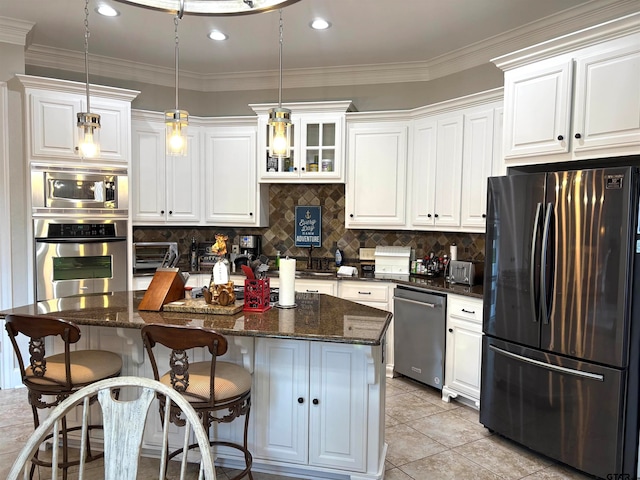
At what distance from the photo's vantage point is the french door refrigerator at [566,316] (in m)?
2.33

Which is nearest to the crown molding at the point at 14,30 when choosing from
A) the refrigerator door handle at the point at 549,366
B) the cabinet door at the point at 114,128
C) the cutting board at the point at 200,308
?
the cabinet door at the point at 114,128

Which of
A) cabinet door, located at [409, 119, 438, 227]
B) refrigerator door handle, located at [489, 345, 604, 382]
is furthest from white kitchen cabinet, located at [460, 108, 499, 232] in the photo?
refrigerator door handle, located at [489, 345, 604, 382]

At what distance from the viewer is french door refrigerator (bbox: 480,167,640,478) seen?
2334 millimetres

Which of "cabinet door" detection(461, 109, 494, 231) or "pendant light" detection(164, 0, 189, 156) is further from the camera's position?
"cabinet door" detection(461, 109, 494, 231)

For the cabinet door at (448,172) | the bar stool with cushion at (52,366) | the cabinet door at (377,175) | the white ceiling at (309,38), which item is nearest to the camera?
the bar stool with cushion at (52,366)

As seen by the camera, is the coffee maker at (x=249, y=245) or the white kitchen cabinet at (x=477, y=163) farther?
the coffee maker at (x=249, y=245)

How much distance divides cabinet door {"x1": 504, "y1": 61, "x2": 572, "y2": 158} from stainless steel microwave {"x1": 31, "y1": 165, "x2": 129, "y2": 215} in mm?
3186

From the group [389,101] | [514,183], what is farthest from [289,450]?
[389,101]

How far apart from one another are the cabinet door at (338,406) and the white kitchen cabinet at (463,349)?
1364mm

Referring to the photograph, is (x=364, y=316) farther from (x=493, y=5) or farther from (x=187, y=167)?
(x=187, y=167)

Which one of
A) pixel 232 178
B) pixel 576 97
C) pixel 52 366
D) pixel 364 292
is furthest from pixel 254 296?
pixel 232 178

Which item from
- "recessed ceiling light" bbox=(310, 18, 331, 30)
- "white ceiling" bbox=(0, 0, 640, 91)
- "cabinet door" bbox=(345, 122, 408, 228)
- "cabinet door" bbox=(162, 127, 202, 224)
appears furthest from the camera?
"cabinet door" bbox=(162, 127, 202, 224)

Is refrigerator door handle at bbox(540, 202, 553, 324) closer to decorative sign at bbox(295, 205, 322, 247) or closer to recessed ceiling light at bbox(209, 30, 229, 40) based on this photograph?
decorative sign at bbox(295, 205, 322, 247)

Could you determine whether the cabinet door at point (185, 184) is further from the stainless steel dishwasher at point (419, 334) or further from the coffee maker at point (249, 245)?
the stainless steel dishwasher at point (419, 334)
